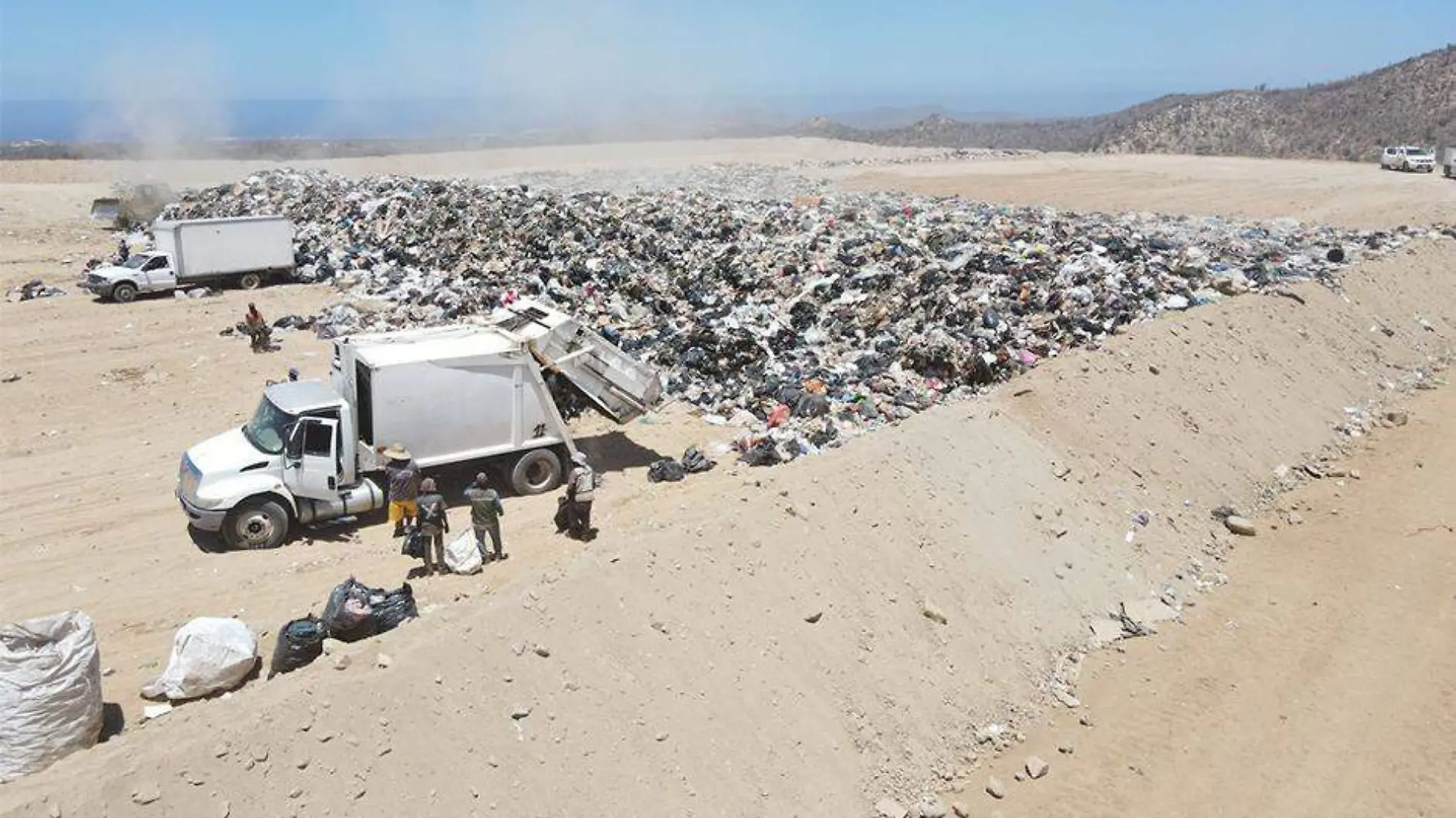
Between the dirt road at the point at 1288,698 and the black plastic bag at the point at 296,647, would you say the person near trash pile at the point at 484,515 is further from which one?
the dirt road at the point at 1288,698

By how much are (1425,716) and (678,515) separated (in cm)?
584

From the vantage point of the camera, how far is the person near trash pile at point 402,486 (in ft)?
28.8

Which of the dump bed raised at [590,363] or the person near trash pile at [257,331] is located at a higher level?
the dump bed raised at [590,363]

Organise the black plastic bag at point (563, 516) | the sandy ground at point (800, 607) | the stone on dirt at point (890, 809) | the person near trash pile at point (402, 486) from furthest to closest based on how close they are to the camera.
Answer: the black plastic bag at point (563, 516) → the person near trash pile at point (402, 486) → the stone on dirt at point (890, 809) → the sandy ground at point (800, 607)

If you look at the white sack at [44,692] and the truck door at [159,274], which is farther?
the truck door at [159,274]

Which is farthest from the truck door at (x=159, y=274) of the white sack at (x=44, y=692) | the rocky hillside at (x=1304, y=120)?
the rocky hillside at (x=1304, y=120)

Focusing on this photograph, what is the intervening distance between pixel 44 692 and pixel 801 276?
40.3 feet

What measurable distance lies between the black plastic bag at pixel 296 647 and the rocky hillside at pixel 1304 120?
44916 mm

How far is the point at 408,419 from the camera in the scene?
9.33 meters

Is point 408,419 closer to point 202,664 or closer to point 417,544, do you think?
point 417,544

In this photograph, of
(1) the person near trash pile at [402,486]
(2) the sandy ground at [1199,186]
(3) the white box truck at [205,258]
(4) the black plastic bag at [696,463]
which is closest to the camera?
(1) the person near trash pile at [402,486]

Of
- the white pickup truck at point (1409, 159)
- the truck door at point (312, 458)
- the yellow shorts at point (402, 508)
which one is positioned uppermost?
the white pickup truck at point (1409, 159)

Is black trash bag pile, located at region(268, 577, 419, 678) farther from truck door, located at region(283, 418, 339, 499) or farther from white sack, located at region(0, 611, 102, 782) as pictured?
truck door, located at region(283, 418, 339, 499)

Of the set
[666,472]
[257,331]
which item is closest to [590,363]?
[666,472]
